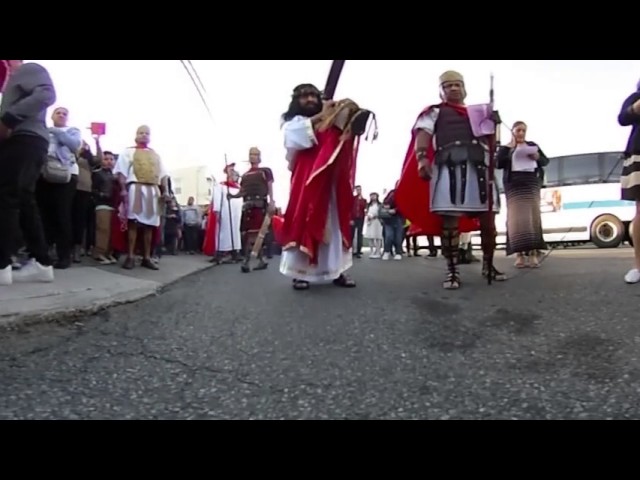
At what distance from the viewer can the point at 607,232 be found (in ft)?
44.5

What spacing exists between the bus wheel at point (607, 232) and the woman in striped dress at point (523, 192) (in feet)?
28.5

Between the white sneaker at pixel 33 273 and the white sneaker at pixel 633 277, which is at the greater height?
the white sneaker at pixel 33 273

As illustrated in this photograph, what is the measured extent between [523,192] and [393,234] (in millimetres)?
5224

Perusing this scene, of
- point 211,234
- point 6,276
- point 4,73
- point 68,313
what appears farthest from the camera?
point 211,234

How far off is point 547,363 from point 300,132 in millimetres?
3052

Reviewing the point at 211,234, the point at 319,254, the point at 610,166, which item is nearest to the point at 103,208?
the point at 319,254

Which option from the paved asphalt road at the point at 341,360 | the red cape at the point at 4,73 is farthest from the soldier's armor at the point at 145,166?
the paved asphalt road at the point at 341,360

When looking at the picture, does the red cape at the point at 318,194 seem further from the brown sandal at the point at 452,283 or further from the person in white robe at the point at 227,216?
the person in white robe at the point at 227,216

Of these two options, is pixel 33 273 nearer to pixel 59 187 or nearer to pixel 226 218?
pixel 59 187

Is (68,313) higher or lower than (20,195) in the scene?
lower

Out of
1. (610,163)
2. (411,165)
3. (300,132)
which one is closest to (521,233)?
(411,165)

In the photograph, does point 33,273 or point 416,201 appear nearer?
point 33,273

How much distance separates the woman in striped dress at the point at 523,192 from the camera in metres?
5.90

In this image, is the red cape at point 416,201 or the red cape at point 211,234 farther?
the red cape at point 211,234
